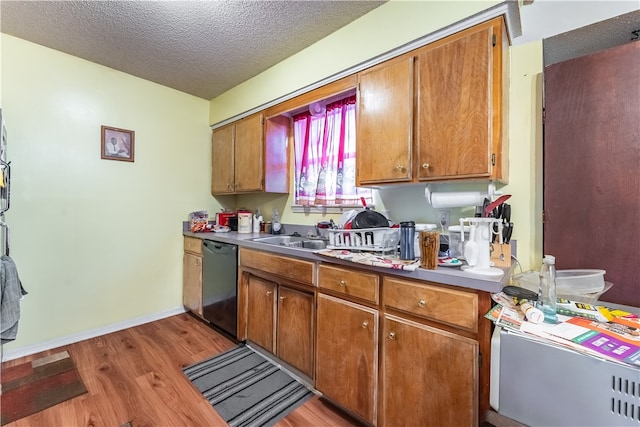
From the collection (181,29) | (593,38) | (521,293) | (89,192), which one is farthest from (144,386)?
(593,38)

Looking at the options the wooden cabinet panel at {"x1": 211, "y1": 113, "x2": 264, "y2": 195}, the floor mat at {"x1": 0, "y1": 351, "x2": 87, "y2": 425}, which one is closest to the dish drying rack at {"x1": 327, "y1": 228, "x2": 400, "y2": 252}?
the wooden cabinet panel at {"x1": 211, "y1": 113, "x2": 264, "y2": 195}

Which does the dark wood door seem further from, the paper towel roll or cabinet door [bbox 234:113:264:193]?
cabinet door [bbox 234:113:264:193]

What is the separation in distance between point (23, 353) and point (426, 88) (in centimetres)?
350

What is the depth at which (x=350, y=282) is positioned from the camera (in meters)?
1.48

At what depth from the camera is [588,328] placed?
90 cm

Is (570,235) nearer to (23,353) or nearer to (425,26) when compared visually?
(425,26)

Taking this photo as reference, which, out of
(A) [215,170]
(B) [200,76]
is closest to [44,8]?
(B) [200,76]

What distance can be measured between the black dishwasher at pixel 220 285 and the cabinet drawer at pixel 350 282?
976 mm

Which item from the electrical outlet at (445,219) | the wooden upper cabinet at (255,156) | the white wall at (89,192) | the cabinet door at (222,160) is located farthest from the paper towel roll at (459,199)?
the white wall at (89,192)

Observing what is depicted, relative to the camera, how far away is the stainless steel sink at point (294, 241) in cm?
216

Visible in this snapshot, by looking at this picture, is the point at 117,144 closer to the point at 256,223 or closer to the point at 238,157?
the point at 238,157

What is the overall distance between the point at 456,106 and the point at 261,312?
6.15 ft

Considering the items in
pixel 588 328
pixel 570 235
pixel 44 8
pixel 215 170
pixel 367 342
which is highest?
pixel 44 8

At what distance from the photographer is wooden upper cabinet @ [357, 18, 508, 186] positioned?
1306mm
